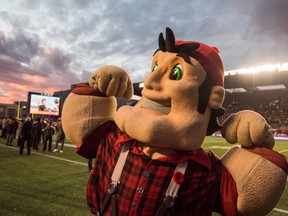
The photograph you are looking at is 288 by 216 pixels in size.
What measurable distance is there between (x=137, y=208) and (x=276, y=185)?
2.40 ft

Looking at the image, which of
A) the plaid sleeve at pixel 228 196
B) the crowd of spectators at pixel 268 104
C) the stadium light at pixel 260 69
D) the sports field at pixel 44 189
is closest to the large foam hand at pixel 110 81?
the plaid sleeve at pixel 228 196

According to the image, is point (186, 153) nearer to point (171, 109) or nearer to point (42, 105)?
point (171, 109)

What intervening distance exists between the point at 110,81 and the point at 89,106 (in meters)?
0.23

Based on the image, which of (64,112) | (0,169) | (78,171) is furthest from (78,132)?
(0,169)

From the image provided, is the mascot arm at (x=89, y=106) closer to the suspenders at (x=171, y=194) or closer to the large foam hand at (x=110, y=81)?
the large foam hand at (x=110, y=81)

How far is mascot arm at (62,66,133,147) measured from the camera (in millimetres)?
1738

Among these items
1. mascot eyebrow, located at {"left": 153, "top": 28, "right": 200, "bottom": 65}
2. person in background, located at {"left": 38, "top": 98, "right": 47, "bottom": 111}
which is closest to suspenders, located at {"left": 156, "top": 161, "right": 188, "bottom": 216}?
mascot eyebrow, located at {"left": 153, "top": 28, "right": 200, "bottom": 65}

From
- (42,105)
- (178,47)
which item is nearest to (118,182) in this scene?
(178,47)

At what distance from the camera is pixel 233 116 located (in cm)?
155

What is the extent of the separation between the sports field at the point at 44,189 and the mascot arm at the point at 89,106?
2547 millimetres

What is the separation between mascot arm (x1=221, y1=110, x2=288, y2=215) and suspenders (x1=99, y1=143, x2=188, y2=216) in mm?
324

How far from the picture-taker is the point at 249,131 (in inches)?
55.3

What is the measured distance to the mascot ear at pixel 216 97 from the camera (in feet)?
4.79

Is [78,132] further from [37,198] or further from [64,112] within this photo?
[37,198]
